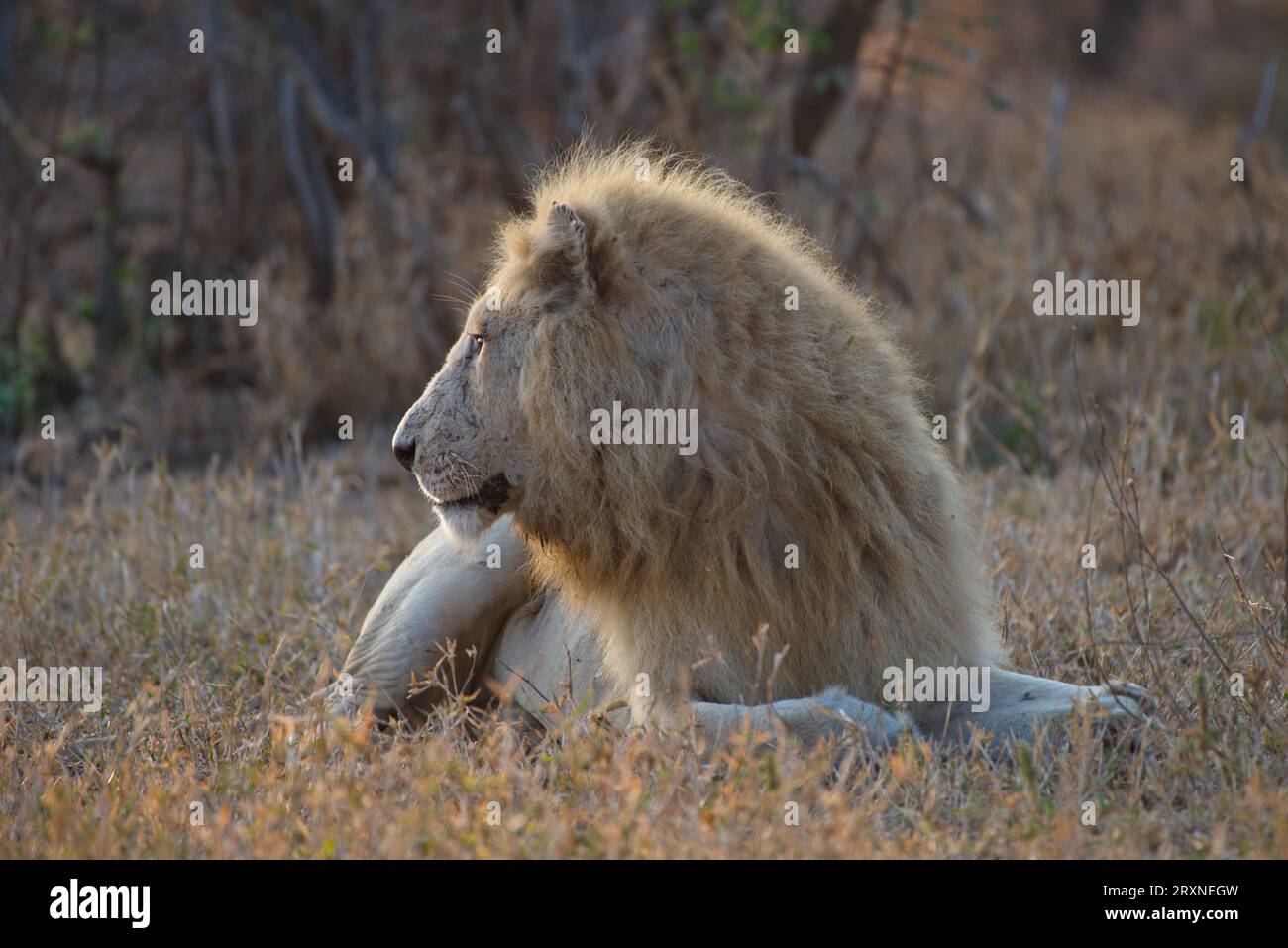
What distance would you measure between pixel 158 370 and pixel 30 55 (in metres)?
3.13

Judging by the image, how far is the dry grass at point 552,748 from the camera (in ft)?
10.7

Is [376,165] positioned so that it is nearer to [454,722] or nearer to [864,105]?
[864,105]

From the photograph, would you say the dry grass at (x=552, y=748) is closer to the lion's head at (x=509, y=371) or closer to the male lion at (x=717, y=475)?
the male lion at (x=717, y=475)

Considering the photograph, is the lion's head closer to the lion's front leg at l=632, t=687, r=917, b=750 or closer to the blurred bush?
the lion's front leg at l=632, t=687, r=917, b=750

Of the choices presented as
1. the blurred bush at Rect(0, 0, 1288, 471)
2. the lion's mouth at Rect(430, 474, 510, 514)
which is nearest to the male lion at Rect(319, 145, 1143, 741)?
the lion's mouth at Rect(430, 474, 510, 514)

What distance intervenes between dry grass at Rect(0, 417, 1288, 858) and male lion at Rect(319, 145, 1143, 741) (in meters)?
0.27

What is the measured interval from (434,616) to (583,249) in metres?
1.48

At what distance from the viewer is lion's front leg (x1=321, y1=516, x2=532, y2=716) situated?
480 centimetres

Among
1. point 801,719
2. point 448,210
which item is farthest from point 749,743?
point 448,210

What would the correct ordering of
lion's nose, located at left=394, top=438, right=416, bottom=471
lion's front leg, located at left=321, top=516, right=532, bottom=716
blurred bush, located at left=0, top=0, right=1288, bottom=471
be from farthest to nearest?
blurred bush, located at left=0, top=0, right=1288, bottom=471 → lion's front leg, located at left=321, top=516, right=532, bottom=716 → lion's nose, located at left=394, top=438, right=416, bottom=471

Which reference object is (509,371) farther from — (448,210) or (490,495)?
(448,210)

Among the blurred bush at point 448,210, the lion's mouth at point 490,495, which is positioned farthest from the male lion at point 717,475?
the blurred bush at point 448,210

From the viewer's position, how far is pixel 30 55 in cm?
1171

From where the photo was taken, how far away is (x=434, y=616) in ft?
15.9
